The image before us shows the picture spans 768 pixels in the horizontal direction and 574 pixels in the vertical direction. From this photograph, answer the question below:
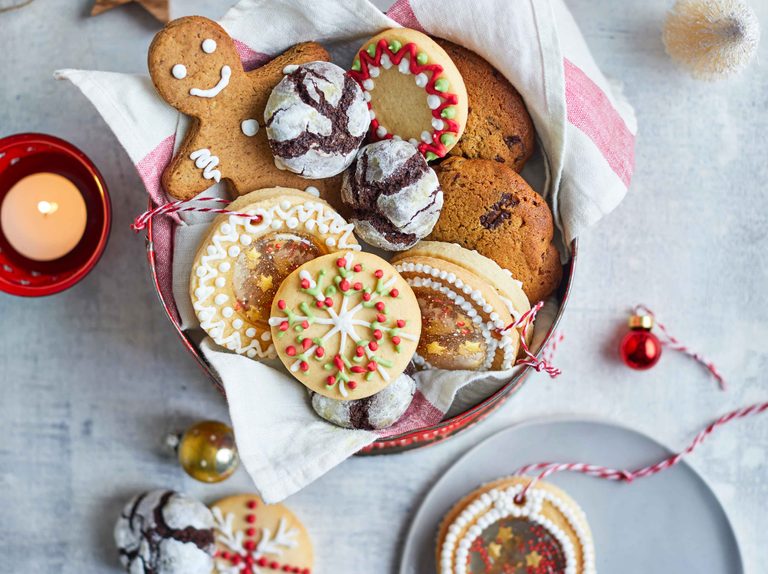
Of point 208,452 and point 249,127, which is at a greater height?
point 249,127

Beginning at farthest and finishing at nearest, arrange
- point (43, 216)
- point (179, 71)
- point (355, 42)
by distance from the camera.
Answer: point (43, 216), point (355, 42), point (179, 71)

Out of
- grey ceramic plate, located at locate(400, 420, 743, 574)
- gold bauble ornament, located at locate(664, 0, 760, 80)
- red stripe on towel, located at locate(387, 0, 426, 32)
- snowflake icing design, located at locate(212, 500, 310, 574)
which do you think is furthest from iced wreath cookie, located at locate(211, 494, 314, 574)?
gold bauble ornament, located at locate(664, 0, 760, 80)

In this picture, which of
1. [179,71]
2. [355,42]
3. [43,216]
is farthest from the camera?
[43,216]

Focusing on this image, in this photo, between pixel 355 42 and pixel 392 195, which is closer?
pixel 392 195

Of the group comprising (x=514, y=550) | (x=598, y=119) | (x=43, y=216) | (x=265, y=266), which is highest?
(x=598, y=119)

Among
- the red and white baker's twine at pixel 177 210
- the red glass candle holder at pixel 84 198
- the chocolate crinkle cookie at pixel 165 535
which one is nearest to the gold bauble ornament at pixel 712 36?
the red and white baker's twine at pixel 177 210

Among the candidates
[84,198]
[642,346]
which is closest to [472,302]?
[642,346]

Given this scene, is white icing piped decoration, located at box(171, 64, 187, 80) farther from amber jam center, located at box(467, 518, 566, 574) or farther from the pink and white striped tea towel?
amber jam center, located at box(467, 518, 566, 574)

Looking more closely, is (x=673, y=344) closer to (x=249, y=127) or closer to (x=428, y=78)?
(x=428, y=78)
